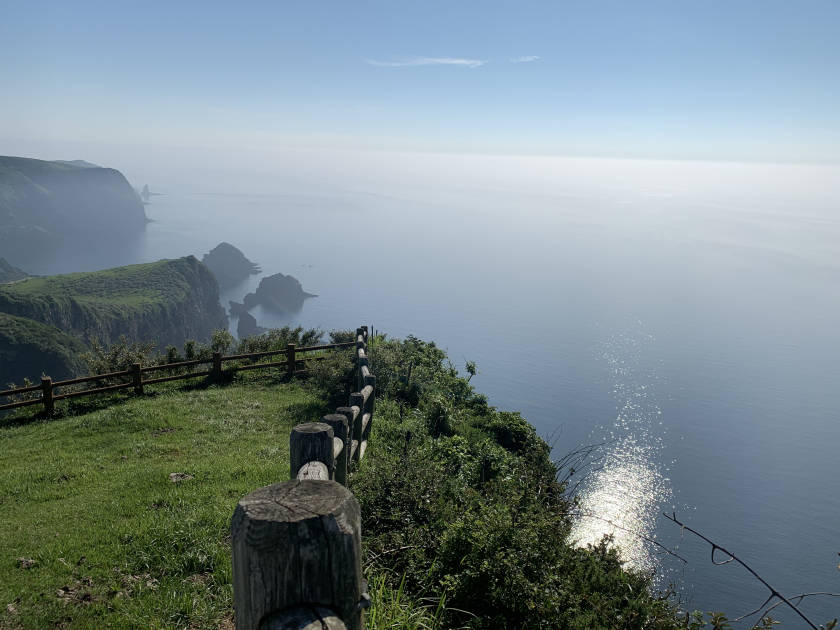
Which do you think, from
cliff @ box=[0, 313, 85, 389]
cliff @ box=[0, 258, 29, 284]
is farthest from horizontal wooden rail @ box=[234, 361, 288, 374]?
cliff @ box=[0, 258, 29, 284]

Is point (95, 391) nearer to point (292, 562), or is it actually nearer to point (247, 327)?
point (292, 562)

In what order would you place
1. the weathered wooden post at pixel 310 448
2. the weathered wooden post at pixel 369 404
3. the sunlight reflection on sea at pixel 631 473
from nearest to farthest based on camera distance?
the weathered wooden post at pixel 310 448 < the weathered wooden post at pixel 369 404 < the sunlight reflection on sea at pixel 631 473

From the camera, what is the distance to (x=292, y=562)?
1555 millimetres

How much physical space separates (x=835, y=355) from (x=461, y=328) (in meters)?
125

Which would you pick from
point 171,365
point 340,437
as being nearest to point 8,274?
point 171,365

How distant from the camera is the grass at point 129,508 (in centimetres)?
504

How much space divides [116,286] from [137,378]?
453 feet

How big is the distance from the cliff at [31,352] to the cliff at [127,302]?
687 cm

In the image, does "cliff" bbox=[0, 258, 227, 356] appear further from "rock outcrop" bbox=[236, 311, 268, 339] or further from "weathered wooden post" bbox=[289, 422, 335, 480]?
"weathered wooden post" bbox=[289, 422, 335, 480]

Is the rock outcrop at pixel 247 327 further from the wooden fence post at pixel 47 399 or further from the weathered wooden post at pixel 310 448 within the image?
the weathered wooden post at pixel 310 448

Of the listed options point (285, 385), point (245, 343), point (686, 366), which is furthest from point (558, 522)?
point (686, 366)

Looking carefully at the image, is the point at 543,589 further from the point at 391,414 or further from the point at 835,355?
the point at 835,355

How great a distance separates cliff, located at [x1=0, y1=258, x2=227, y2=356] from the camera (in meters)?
99.9

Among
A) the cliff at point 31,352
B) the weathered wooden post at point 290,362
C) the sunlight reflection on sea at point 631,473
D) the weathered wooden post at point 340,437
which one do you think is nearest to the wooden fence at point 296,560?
the weathered wooden post at point 340,437
